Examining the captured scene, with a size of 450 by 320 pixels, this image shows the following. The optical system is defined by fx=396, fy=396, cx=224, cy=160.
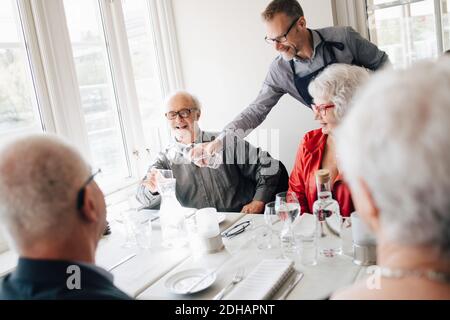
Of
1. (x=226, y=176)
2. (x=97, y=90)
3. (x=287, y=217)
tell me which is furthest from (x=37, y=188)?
(x=97, y=90)

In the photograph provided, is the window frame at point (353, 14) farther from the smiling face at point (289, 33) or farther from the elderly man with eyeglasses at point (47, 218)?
the elderly man with eyeglasses at point (47, 218)

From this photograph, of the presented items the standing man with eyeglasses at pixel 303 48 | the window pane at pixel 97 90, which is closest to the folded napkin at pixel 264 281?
the standing man with eyeglasses at pixel 303 48

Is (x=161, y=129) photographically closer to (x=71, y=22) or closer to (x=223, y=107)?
(x=223, y=107)

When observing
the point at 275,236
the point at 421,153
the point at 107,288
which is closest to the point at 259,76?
the point at 275,236

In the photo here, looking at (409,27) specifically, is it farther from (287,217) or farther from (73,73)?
(73,73)

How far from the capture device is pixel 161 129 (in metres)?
3.40

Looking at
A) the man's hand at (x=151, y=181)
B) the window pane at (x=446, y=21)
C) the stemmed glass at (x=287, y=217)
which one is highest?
the window pane at (x=446, y=21)

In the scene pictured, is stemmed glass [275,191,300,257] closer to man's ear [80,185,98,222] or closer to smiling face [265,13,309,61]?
man's ear [80,185,98,222]

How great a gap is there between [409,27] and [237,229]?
2085 millimetres

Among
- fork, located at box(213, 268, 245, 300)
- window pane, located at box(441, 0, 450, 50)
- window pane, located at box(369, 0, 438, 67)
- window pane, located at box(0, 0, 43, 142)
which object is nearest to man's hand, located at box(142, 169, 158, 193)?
window pane, located at box(0, 0, 43, 142)

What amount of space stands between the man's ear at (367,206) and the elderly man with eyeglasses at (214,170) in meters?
1.85

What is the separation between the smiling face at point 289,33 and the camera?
7.44 feet

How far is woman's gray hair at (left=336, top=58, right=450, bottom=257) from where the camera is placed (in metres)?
0.54

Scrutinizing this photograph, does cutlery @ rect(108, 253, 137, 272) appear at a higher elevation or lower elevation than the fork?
lower
